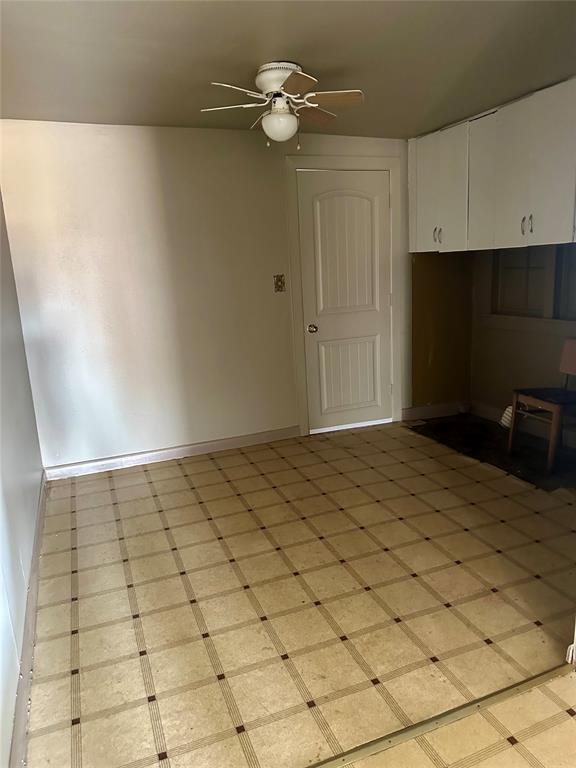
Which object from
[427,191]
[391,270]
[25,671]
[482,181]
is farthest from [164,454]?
[482,181]

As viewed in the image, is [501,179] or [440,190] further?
[440,190]

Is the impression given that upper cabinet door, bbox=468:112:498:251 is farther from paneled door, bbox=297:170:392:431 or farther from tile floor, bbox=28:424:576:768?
tile floor, bbox=28:424:576:768

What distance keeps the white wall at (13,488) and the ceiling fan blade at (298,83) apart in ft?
5.92

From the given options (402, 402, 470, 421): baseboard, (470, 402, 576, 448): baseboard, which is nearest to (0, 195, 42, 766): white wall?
(402, 402, 470, 421): baseboard

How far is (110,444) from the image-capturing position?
3957 mm

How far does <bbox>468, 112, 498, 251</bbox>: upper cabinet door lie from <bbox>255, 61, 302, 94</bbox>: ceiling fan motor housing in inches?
62.8

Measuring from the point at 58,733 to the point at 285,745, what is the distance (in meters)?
0.75

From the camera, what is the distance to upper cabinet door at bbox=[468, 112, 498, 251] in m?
3.60

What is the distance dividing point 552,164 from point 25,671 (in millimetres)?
3699

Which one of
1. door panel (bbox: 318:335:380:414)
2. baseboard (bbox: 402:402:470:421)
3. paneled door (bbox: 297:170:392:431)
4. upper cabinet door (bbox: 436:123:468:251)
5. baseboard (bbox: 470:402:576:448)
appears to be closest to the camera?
upper cabinet door (bbox: 436:123:468:251)

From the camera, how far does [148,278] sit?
3842 mm

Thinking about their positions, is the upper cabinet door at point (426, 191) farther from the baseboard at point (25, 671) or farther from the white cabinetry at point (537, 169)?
the baseboard at point (25, 671)

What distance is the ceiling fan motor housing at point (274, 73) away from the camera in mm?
2600

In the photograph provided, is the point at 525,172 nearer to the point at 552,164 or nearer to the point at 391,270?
the point at 552,164
